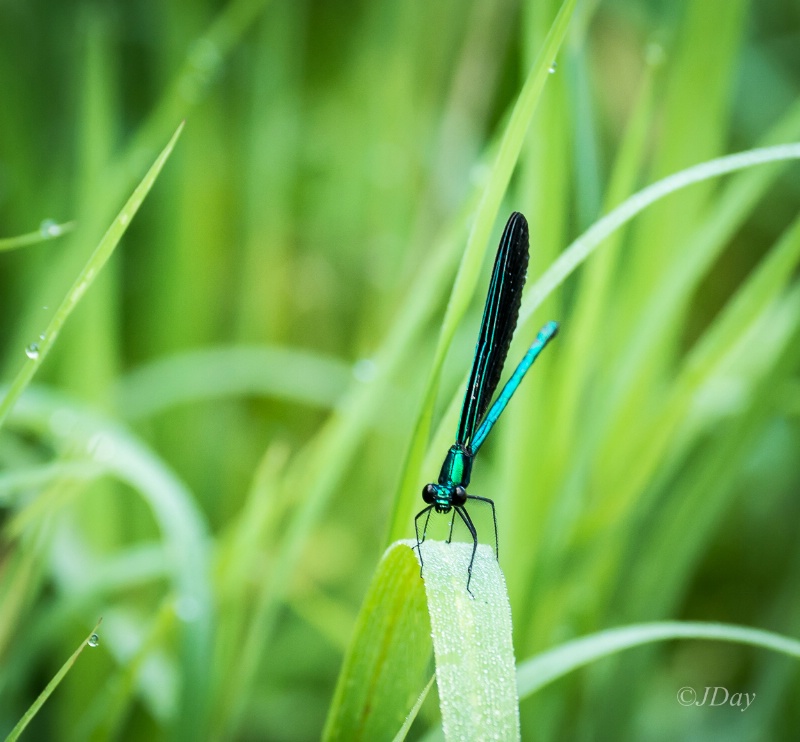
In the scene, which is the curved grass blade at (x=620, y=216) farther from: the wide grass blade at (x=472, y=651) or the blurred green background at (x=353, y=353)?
the wide grass blade at (x=472, y=651)

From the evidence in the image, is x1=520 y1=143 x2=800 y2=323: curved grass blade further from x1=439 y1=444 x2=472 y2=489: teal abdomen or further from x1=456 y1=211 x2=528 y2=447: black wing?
x1=439 y1=444 x2=472 y2=489: teal abdomen

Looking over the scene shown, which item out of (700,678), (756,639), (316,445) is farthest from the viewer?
(700,678)

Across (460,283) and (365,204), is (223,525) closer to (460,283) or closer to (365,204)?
(365,204)

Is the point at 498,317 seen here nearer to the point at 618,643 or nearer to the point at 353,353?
the point at 618,643

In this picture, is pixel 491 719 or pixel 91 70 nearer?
pixel 491 719

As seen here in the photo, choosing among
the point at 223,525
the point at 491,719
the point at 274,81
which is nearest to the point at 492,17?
the point at 274,81

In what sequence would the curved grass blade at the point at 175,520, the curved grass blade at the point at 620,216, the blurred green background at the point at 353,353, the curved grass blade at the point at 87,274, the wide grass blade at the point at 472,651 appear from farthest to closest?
the blurred green background at the point at 353,353, the curved grass blade at the point at 175,520, the curved grass blade at the point at 620,216, the curved grass blade at the point at 87,274, the wide grass blade at the point at 472,651

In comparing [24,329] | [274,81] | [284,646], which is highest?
[274,81]

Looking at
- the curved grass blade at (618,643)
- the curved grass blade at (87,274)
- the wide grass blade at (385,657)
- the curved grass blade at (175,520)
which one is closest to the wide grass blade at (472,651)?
the wide grass blade at (385,657)
